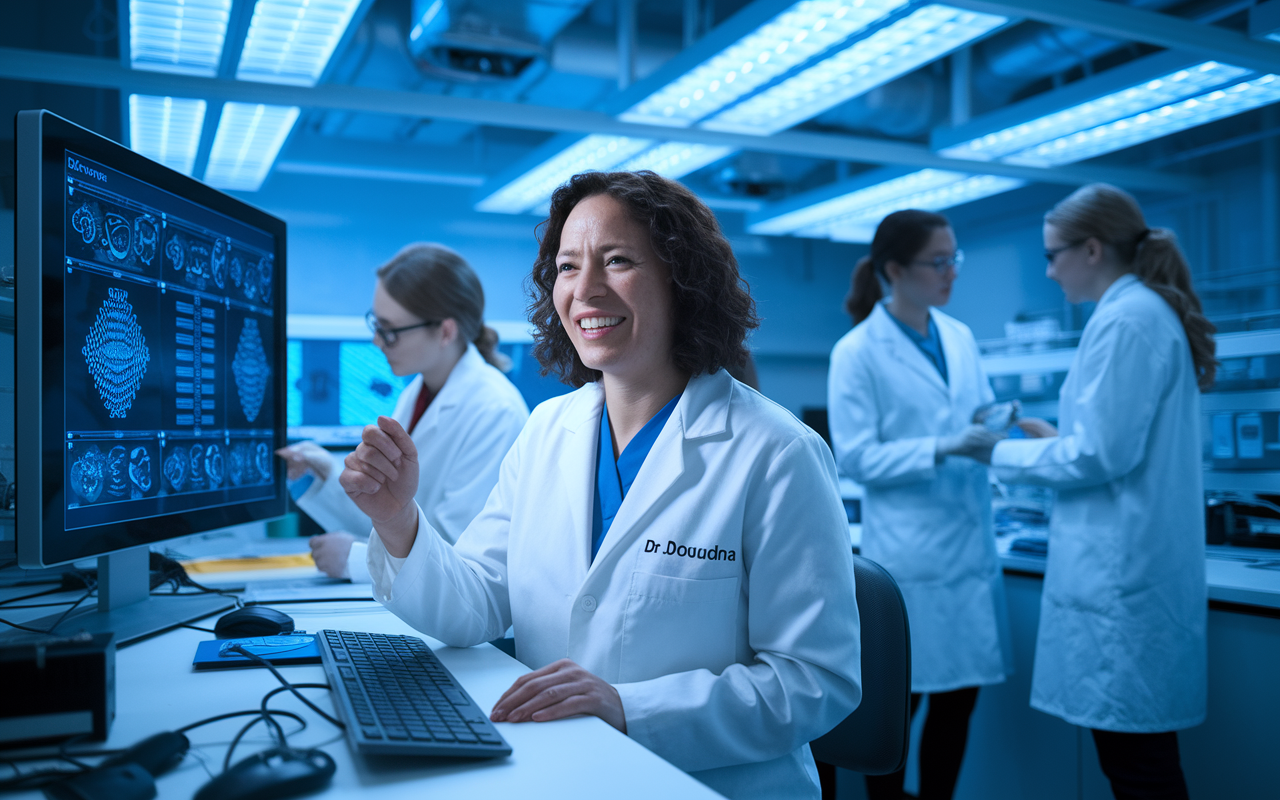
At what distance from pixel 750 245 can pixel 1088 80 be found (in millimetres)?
3886

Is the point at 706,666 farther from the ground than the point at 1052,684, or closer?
farther from the ground

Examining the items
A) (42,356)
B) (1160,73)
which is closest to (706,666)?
(42,356)

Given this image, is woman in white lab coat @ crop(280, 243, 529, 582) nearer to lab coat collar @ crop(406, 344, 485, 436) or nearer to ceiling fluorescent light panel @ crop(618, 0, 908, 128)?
lab coat collar @ crop(406, 344, 485, 436)

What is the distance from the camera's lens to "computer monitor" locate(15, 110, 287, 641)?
102cm

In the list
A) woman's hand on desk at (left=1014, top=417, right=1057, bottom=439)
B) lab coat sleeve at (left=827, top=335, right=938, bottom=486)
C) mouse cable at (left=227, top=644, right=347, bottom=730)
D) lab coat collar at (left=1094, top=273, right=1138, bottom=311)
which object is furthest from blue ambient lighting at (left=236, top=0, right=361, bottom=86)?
woman's hand on desk at (left=1014, top=417, right=1057, bottom=439)

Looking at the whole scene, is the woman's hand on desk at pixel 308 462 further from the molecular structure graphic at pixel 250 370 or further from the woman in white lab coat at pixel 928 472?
the woman in white lab coat at pixel 928 472

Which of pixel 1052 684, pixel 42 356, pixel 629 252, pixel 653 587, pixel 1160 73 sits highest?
pixel 1160 73

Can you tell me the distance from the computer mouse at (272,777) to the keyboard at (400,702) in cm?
4

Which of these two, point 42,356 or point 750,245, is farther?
point 750,245

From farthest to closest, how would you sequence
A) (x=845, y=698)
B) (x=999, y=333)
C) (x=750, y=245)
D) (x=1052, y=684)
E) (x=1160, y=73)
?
(x=750, y=245) < (x=999, y=333) < (x=1160, y=73) < (x=1052, y=684) < (x=845, y=698)

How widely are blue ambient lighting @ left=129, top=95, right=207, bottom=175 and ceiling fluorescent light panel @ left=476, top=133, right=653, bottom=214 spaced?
1.31m

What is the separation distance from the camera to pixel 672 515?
1.15m


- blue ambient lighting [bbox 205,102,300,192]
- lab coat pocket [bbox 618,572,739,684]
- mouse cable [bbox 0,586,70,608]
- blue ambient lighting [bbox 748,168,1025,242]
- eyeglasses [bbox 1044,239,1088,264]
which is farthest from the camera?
blue ambient lighting [bbox 748,168,1025,242]

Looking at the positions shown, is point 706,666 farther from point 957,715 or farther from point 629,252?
point 957,715
